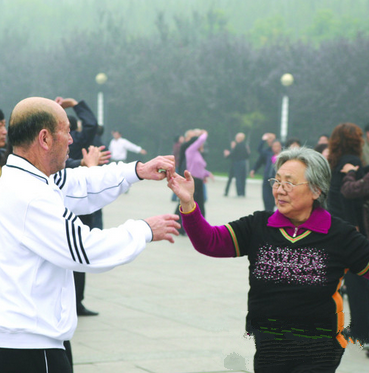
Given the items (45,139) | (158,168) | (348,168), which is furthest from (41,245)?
(348,168)

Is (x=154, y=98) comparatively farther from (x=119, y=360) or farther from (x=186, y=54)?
(x=119, y=360)

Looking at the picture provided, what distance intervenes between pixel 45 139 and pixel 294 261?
4.14ft

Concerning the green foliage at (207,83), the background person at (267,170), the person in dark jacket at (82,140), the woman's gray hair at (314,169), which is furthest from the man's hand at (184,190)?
the green foliage at (207,83)

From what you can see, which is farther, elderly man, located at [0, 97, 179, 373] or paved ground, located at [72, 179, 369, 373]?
paved ground, located at [72, 179, 369, 373]

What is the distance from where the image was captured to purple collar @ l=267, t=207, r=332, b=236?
11.4 ft

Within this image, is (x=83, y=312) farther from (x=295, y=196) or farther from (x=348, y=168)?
(x=295, y=196)

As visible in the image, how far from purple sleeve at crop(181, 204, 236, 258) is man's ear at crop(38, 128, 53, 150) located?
885mm

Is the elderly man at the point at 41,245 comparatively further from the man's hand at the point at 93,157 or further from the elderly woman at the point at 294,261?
the man's hand at the point at 93,157

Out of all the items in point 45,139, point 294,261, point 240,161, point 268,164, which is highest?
point 45,139

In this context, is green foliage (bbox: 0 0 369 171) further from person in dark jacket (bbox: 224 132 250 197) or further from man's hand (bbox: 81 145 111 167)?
man's hand (bbox: 81 145 111 167)

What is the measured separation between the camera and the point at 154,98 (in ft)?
169

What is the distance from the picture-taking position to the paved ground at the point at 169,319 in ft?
17.7

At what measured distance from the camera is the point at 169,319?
6.83 metres

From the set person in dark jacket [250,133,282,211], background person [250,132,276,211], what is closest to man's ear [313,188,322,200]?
person in dark jacket [250,133,282,211]
